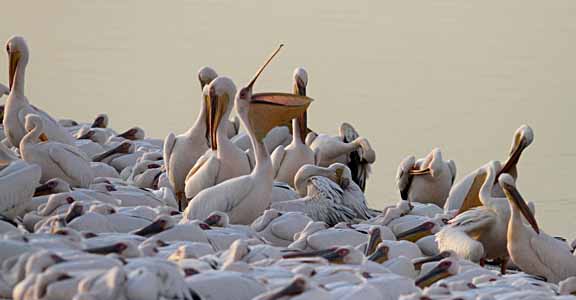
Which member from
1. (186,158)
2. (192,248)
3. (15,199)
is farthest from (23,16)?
(192,248)

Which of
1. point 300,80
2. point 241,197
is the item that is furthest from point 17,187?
point 300,80

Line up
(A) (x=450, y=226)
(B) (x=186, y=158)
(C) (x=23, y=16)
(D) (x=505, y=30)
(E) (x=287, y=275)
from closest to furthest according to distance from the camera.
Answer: (E) (x=287, y=275) → (A) (x=450, y=226) → (B) (x=186, y=158) → (D) (x=505, y=30) → (C) (x=23, y=16)

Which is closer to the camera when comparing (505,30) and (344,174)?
(344,174)

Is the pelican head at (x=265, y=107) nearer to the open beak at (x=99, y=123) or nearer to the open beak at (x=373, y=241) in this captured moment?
the open beak at (x=373, y=241)

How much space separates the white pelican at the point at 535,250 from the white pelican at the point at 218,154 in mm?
1842

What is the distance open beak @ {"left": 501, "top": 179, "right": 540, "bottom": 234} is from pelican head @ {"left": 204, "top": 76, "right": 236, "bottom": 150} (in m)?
1.95

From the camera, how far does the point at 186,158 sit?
998 cm

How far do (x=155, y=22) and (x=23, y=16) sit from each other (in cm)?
175

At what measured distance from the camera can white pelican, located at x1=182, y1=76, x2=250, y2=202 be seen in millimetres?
9508

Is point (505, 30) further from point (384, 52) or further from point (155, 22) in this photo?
point (155, 22)

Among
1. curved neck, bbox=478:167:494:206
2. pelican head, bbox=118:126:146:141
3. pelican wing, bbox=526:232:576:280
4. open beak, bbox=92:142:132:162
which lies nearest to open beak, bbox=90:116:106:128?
pelican head, bbox=118:126:146:141

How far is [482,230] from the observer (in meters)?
8.88

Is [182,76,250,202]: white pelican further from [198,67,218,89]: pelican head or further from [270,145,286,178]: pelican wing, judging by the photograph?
[198,67,218,89]: pelican head

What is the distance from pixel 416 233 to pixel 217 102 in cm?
163
